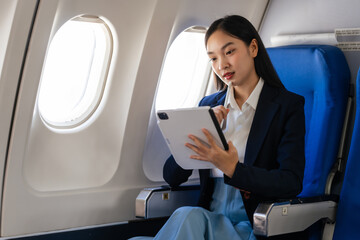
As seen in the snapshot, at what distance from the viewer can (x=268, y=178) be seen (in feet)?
7.62

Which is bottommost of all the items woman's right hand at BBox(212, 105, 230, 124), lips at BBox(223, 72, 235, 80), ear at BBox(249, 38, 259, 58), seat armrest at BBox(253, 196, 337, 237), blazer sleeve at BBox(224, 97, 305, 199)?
seat armrest at BBox(253, 196, 337, 237)

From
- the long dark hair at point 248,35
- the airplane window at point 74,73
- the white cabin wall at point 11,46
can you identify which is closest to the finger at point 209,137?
the long dark hair at point 248,35

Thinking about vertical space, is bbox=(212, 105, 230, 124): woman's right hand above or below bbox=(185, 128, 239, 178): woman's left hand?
above

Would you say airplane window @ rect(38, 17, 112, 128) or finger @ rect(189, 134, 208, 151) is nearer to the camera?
finger @ rect(189, 134, 208, 151)

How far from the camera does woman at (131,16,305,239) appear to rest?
2309 millimetres

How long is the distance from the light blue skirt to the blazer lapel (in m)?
0.21

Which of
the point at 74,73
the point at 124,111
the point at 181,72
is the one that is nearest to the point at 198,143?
the point at 124,111

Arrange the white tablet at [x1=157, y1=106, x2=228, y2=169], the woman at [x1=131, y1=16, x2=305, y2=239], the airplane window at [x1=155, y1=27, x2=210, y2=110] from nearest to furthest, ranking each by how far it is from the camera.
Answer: the white tablet at [x1=157, y1=106, x2=228, y2=169] < the woman at [x1=131, y1=16, x2=305, y2=239] < the airplane window at [x1=155, y1=27, x2=210, y2=110]

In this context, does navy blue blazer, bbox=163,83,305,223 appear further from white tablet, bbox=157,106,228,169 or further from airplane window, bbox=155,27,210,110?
airplane window, bbox=155,27,210,110

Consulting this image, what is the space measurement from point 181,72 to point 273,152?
160 centimetres

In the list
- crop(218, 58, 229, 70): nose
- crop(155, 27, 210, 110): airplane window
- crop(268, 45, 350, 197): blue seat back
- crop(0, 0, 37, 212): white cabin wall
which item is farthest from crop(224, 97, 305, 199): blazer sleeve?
crop(155, 27, 210, 110): airplane window

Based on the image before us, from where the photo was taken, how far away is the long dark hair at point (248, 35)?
251 centimetres

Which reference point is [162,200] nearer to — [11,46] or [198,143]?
[198,143]

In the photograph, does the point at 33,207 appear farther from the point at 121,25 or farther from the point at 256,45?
the point at 256,45
